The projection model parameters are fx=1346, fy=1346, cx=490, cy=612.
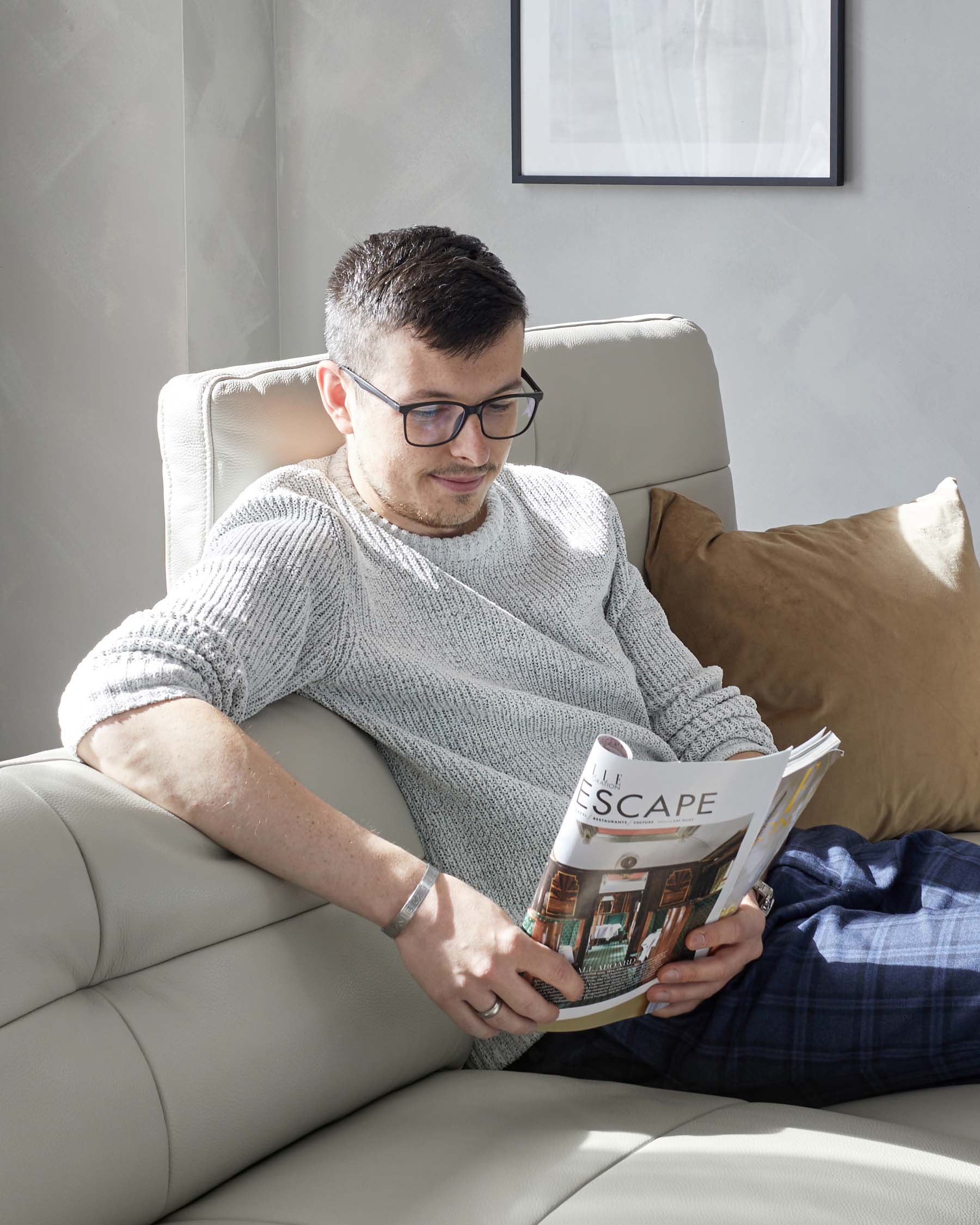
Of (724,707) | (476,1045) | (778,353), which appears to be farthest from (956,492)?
(476,1045)

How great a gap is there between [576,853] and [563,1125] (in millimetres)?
270

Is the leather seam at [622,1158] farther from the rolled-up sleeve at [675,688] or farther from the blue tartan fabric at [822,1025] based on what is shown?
the rolled-up sleeve at [675,688]

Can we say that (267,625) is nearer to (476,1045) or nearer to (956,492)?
(476,1045)

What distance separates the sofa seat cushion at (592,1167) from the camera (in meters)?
0.93

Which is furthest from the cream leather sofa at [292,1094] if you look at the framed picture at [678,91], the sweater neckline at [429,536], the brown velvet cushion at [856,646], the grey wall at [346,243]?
the framed picture at [678,91]

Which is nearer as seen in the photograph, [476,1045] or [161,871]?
[161,871]

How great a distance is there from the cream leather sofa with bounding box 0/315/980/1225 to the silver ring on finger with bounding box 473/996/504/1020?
0.09 m

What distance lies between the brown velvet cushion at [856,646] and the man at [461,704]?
17 cm

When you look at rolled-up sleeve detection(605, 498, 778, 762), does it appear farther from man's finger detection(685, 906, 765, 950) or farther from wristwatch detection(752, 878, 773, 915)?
man's finger detection(685, 906, 765, 950)

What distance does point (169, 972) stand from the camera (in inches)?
39.3

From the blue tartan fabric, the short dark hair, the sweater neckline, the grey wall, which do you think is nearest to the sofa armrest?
the blue tartan fabric

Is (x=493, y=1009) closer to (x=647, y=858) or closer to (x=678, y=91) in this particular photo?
(x=647, y=858)

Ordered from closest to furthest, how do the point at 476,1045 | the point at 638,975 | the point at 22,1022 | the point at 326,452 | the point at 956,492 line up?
the point at 22,1022 < the point at 638,975 < the point at 476,1045 < the point at 326,452 < the point at 956,492

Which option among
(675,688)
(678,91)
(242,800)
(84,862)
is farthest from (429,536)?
(678,91)
